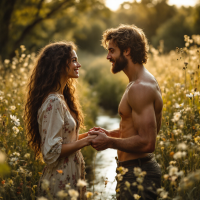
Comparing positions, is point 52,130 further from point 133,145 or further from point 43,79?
point 133,145

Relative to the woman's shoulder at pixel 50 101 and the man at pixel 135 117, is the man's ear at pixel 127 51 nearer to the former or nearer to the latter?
the man at pixel 135 117

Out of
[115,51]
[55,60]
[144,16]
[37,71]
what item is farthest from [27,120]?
[144,16]

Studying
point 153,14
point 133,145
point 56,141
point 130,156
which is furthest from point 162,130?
point 153,14

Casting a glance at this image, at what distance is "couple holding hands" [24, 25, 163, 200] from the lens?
7.57 ft

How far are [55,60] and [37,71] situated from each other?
0.25 metres

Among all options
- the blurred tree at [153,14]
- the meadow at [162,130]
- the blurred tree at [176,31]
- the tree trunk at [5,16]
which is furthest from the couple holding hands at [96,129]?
the blurred tree at [153,14]

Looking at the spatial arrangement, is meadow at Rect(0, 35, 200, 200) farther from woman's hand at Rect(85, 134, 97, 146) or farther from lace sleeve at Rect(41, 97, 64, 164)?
woman's hand at Rect(85, 134, 97, 146)

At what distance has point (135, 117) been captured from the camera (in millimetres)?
2395

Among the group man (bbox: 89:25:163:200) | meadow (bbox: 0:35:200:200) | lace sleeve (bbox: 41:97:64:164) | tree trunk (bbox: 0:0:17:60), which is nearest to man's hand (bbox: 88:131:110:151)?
man (bbox: 89:25:163:200)

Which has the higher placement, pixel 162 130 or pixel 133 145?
pixel 162 130

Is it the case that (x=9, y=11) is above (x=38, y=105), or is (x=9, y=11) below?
above

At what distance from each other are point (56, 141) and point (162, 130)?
1903 millimetres

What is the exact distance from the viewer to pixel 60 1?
16516mm

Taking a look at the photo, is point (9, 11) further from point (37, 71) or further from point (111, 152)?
point (37, 71)
